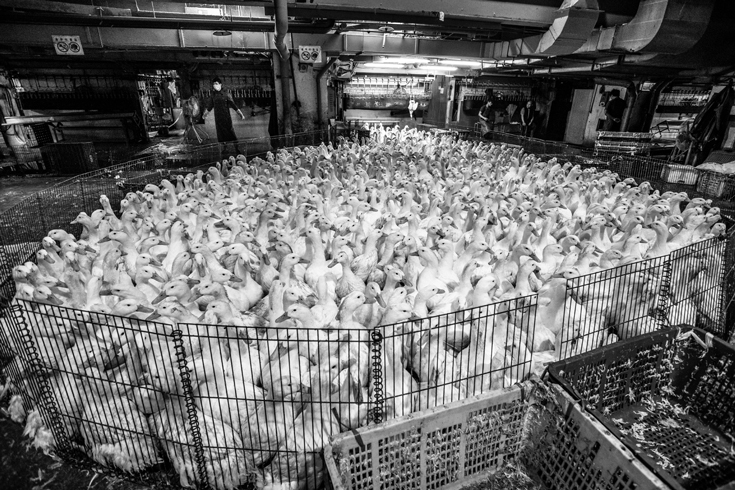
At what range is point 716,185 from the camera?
30.7 ft

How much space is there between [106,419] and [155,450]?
46 cm

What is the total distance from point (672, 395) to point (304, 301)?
3.37 metres

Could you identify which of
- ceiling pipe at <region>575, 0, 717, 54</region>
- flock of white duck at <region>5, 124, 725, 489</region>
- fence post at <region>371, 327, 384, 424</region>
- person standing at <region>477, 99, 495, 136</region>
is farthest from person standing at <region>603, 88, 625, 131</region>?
fence post at <region>371, 327, 384, 424</region>

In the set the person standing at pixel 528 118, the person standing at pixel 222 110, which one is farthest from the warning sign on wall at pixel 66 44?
the person standing at pixel 528 118

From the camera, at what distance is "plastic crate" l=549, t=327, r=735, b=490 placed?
2.99 m

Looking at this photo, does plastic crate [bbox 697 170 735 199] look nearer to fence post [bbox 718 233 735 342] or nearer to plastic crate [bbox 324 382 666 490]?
fence post [bbox 718 233 735 342]

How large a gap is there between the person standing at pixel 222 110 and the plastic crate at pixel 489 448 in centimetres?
1527

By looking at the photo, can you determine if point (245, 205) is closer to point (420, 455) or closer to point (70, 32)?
point (420, 455)

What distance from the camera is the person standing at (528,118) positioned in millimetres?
20891

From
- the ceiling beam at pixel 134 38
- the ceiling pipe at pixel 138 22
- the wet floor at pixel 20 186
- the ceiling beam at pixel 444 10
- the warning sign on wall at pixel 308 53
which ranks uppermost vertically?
the ceiling beam at pixel 444 10

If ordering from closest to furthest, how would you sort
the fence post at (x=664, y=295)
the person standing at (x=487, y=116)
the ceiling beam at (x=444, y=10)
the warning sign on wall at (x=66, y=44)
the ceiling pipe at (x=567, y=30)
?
1. the fence post at (x=664, y=295)
2. the ceiling beam at (x=444, y=10)
3. the ceiling pipe at (x=567, y=30)
4. the warning sign on wall at (x=66, y=44)
5. the person standing at (x=487, y=116)

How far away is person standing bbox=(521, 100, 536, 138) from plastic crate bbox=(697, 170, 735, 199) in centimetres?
1228

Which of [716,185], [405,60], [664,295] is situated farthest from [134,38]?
[716,185]

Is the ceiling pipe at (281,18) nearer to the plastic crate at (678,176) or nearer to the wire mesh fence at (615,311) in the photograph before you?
the wire mesh fence at (615,311)
